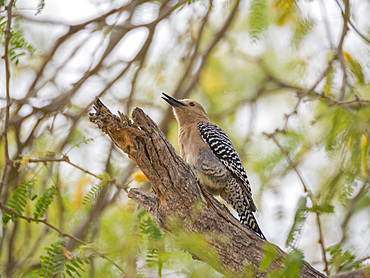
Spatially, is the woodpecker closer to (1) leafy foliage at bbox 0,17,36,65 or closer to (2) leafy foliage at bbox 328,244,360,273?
(1) leafy foliage at bbox 0,17,36,65

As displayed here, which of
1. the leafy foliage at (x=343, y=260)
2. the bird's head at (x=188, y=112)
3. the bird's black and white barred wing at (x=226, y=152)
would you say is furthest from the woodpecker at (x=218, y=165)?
the leafy foliage at (x=343, y=260)

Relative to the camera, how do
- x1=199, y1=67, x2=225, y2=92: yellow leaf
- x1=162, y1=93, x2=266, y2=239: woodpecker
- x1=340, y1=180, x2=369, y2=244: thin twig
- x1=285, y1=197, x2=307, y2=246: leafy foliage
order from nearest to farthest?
x1=285, y1=197, x2=307, y2=246: leafy foliage
x1=340, y1=180, x2=369, y2=244: thin twig
x1=162, y1=93, x2=266, y2=239: woodpecker
x1=199, y1=67, x2=225, y2=92: yellow leaf

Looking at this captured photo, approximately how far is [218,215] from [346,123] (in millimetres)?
1837

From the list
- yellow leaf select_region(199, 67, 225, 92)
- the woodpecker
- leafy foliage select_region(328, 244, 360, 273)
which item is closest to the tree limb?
leafy foliage select_region(328, 244, 360, 273)

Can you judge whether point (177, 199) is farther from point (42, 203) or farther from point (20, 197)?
point (20, 197)

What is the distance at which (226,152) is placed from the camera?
534 centimetres

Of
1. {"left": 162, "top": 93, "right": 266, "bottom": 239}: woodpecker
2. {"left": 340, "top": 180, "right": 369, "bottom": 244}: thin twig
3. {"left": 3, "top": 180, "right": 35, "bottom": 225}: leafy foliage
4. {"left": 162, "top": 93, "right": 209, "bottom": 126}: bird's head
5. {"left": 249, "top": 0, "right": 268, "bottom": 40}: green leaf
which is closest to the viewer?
{"left": 340, "top": 180, "right": 369, "bottom": 244}: thin twig

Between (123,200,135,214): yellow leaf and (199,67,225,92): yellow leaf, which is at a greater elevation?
(199,67,225,92): yellow leaf

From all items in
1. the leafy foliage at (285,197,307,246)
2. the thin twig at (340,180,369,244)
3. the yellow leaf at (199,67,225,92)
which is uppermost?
the yellow leaf at (199,67,225,92)

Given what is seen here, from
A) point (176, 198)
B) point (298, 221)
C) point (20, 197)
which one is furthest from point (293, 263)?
point (20, 197)

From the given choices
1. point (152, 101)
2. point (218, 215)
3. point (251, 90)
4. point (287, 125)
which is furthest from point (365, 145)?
point (152, 101)

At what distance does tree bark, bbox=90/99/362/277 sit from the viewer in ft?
9.98

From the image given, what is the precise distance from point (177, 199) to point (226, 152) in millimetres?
2165

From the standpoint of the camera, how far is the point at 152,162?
123 inches
